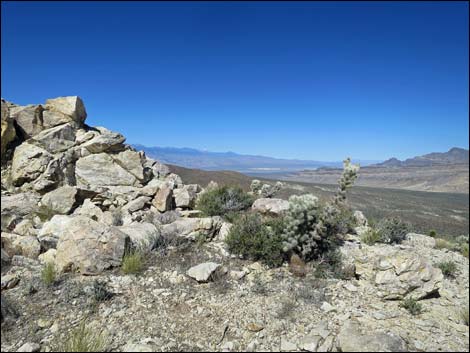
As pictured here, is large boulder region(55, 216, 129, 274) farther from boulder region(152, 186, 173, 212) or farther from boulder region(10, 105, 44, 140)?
boulder region(10, 105, 44, 140)

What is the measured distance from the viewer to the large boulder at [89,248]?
18.9ft

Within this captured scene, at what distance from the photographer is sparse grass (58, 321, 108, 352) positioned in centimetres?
392

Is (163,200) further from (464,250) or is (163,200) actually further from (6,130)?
(464,250)

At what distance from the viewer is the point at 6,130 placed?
8.93 m

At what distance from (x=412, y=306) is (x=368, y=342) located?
70.6 inches

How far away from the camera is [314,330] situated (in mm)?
4652

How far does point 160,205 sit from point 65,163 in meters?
3.60

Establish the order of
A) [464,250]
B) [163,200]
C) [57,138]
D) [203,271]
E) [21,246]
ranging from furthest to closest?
1. [57,138]
2. [464,250]
3. [163,200]
4. [21,246]
5. [203,271]

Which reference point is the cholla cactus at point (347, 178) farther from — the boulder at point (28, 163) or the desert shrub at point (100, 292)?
the boulder at point (28, 163)

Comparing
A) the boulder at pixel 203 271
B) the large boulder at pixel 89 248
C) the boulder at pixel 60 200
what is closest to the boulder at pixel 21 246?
the large boulder at pixel 89 248

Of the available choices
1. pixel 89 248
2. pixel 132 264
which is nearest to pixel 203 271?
pixel 132 264

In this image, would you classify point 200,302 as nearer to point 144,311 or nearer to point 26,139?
point 144,311

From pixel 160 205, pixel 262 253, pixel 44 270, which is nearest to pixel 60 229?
pixel 44 270

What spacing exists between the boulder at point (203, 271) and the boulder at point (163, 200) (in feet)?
11.5
